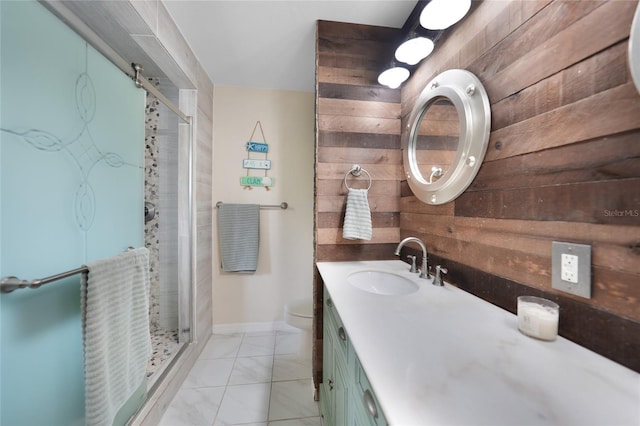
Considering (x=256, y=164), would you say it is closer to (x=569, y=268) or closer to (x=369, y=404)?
(x=369, y=404)

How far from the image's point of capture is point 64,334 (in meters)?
0.79

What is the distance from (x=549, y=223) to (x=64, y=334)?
162cm

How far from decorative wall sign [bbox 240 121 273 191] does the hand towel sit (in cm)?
22

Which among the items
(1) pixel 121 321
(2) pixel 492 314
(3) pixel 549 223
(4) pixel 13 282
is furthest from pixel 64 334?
(3) pixel 549 223

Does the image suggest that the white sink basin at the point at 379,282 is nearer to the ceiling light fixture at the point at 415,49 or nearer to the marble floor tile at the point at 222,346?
the ceiling light fixture at the point at 415,49

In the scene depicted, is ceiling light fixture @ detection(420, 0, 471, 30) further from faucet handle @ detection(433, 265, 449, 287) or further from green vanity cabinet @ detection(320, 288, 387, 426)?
green vanity cabinet @ detection(320, 288, 387, 426)

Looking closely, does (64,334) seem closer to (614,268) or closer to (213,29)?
(614,268)

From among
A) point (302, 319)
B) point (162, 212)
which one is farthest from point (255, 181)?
point (302, 319)

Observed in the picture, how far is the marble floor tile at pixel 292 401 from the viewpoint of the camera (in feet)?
4.19

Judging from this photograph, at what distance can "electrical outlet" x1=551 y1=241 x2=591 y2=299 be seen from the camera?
0.55 metres

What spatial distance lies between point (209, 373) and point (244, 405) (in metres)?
0.43

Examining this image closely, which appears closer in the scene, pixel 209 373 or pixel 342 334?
pixel 342 334

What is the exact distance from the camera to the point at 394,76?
128 centimetres

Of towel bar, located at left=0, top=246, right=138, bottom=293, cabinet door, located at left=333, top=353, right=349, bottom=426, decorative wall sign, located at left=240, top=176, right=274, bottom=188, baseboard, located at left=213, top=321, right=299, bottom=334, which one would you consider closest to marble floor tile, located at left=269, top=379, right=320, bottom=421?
cabinet door, located at left=333, top=353, right=349, bottom=426
